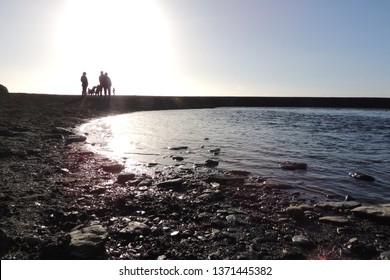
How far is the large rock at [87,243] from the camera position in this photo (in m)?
5.18

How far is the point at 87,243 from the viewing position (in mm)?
5379

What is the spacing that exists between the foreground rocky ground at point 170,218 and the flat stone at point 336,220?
20mm

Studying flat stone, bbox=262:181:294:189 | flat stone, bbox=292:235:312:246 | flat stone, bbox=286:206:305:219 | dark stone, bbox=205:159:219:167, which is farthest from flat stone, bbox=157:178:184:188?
flat stone, bbox=292:235:312:246

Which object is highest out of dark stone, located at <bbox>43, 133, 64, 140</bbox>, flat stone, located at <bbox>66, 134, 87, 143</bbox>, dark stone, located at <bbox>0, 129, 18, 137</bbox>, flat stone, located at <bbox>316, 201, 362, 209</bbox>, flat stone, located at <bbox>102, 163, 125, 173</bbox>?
dark stone, located at <bbox>0, 129, 18, 137</bbox>

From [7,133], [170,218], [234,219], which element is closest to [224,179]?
[234,219]

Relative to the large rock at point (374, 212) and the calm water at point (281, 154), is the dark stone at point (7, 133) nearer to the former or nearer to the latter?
the calm water at point (281, 154)

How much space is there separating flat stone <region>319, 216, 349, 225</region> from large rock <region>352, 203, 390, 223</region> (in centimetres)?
50

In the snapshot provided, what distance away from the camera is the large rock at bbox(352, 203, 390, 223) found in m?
7.12

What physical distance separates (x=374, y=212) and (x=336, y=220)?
1.04 m

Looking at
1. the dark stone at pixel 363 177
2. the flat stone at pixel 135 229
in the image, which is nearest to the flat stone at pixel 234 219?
the flat stone at pixel 135 229

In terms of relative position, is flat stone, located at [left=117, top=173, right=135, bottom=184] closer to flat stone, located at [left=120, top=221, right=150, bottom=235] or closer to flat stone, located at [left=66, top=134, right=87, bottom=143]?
flat stone, located at [left=120, top=221, right=150, bottom=235]

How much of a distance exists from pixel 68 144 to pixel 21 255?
1103 centimetres
